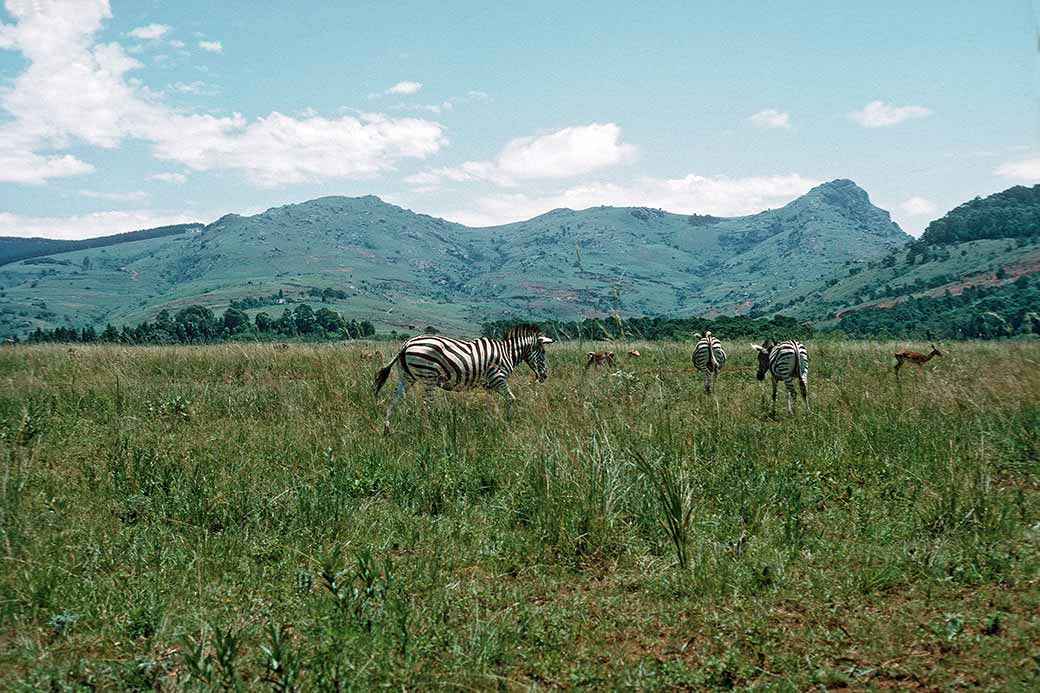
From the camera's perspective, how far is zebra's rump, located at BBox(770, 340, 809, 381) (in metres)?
11.2

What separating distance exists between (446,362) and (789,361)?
602cm

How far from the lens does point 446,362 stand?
31.9 feet

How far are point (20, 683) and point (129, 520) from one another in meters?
2.31

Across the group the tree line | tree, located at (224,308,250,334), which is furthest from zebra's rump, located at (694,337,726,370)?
tree, located at (224,308,250,334)

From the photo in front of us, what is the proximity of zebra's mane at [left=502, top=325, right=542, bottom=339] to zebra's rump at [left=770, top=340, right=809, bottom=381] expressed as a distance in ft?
14.5

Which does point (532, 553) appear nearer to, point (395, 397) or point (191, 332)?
point (395, 397)

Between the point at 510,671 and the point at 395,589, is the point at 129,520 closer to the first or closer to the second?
the point at 395,589

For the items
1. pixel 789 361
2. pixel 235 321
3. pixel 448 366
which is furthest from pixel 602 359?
pixel 235 321

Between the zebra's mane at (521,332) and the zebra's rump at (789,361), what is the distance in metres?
4.41

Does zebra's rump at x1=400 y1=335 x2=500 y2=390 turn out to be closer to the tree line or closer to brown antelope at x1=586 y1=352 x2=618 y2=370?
the tree line

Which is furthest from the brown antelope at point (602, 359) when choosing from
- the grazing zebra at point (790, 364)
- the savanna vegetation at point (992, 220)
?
the savanna vegetation at point (992, 220)

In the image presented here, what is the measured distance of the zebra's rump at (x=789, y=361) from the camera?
1120 cm

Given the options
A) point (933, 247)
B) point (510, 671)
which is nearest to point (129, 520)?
point (510, 671)

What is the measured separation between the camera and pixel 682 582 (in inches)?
157
